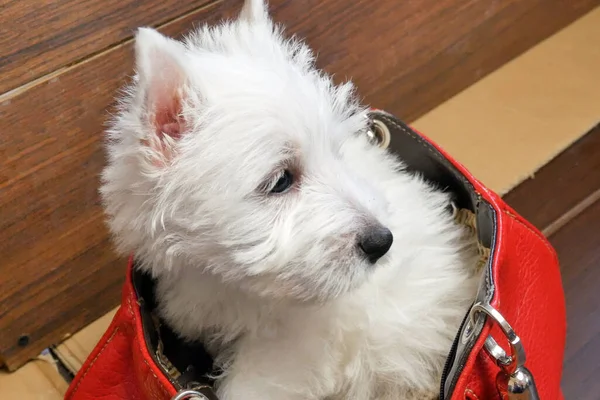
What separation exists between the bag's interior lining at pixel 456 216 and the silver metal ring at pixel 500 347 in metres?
0.03

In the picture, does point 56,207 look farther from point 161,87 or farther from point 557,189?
point 557,189

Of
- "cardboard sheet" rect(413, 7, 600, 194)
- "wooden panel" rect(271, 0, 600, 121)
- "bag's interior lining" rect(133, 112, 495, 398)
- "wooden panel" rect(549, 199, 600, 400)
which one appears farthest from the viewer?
"cardboard sheet" rect(413, 7, 600, 194)

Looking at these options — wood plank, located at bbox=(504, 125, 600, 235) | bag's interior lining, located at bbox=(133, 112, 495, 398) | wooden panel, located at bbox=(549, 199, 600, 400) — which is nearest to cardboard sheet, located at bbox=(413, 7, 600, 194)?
wood plank, located at bbox=(504, 125, 600, 235)

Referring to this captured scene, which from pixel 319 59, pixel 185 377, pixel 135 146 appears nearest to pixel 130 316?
pixel 185 377

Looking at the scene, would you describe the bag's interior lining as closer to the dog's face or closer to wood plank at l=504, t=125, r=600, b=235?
the dog's face

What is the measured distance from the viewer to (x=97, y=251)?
110 centimetres

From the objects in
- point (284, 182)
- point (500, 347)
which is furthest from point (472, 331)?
point (284, 182)

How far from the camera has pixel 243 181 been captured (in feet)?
2.19

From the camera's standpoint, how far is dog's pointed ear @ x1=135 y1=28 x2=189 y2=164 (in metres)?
0.61

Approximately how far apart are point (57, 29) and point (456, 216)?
0.59m

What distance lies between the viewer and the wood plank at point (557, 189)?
1.23 meters

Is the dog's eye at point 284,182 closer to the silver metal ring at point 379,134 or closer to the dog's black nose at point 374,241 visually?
the dog's black nose at point 374,241

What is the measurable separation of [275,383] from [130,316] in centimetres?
19

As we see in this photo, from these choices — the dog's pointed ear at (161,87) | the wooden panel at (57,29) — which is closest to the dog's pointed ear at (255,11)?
the dog's pointed ear at (161,87)
